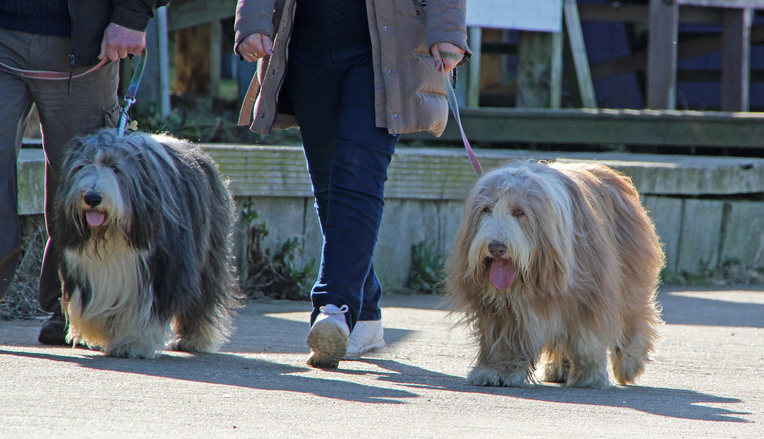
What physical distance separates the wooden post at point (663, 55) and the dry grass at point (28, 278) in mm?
6058

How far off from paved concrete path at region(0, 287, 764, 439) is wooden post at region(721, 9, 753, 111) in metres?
5.19

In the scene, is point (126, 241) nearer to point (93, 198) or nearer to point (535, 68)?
point (93, 198)

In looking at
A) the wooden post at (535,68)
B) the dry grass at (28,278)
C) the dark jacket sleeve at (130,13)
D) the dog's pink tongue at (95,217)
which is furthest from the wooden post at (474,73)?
the dog's pink tongue at (95,217)

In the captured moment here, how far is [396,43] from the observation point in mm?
3754

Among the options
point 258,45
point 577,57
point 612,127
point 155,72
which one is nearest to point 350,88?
point 258,45

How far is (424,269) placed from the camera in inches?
255

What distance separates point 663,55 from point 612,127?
3.40 ft

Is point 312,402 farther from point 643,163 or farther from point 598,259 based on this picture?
point 643,163

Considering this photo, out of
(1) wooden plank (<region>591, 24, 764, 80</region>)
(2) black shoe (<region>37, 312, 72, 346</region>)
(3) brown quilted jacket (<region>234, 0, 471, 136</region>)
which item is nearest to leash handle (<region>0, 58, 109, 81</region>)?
(3) brown quilted jacket (<region>234, 0, 471, 136</region>)

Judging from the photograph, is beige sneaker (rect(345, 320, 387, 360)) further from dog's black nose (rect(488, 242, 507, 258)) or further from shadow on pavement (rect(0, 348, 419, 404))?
dog's black nose (rect(488, 242, 507, 258))

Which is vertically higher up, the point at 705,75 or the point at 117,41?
the point at 705,75

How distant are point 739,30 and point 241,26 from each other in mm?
7154

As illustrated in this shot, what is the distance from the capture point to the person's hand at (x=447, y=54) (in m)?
3.69

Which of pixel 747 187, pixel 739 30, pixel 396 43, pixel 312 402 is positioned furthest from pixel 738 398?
pixel 739 30
